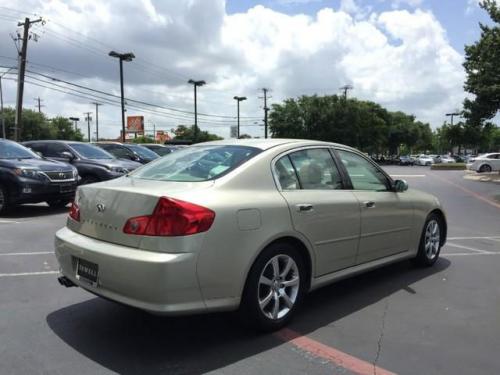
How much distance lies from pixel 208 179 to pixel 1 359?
1.96 m

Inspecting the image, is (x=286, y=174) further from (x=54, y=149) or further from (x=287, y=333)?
(x=54, y=149)

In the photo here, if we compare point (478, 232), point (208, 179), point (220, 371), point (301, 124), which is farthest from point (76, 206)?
point (301, 124)

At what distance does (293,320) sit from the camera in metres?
4.34

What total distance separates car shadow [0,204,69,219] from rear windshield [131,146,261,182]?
6.69 metres

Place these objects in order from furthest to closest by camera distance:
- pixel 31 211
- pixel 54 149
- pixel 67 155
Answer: pixel 54 149 → pixel 67 155 → pixel 31 211

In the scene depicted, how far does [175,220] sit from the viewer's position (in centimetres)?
351

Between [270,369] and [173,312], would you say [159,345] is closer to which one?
[173,312]

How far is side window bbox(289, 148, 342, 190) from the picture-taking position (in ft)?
14.9

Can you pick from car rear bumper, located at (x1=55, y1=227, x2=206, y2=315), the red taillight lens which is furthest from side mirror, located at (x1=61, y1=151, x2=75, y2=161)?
car rear bumper, located at (x1=55, y1=227, x2=206, y2=315)

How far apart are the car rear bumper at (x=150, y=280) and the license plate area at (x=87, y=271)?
55 mm

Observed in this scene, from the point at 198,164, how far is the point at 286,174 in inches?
30.7

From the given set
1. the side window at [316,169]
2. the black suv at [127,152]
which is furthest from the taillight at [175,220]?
the black suv at [127,152]

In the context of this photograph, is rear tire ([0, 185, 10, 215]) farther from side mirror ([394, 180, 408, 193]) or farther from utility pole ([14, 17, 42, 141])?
utility pole ([14, 17, 42, 141])

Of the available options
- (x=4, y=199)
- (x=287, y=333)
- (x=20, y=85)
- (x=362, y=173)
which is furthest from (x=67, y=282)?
(x=20, y=85)
